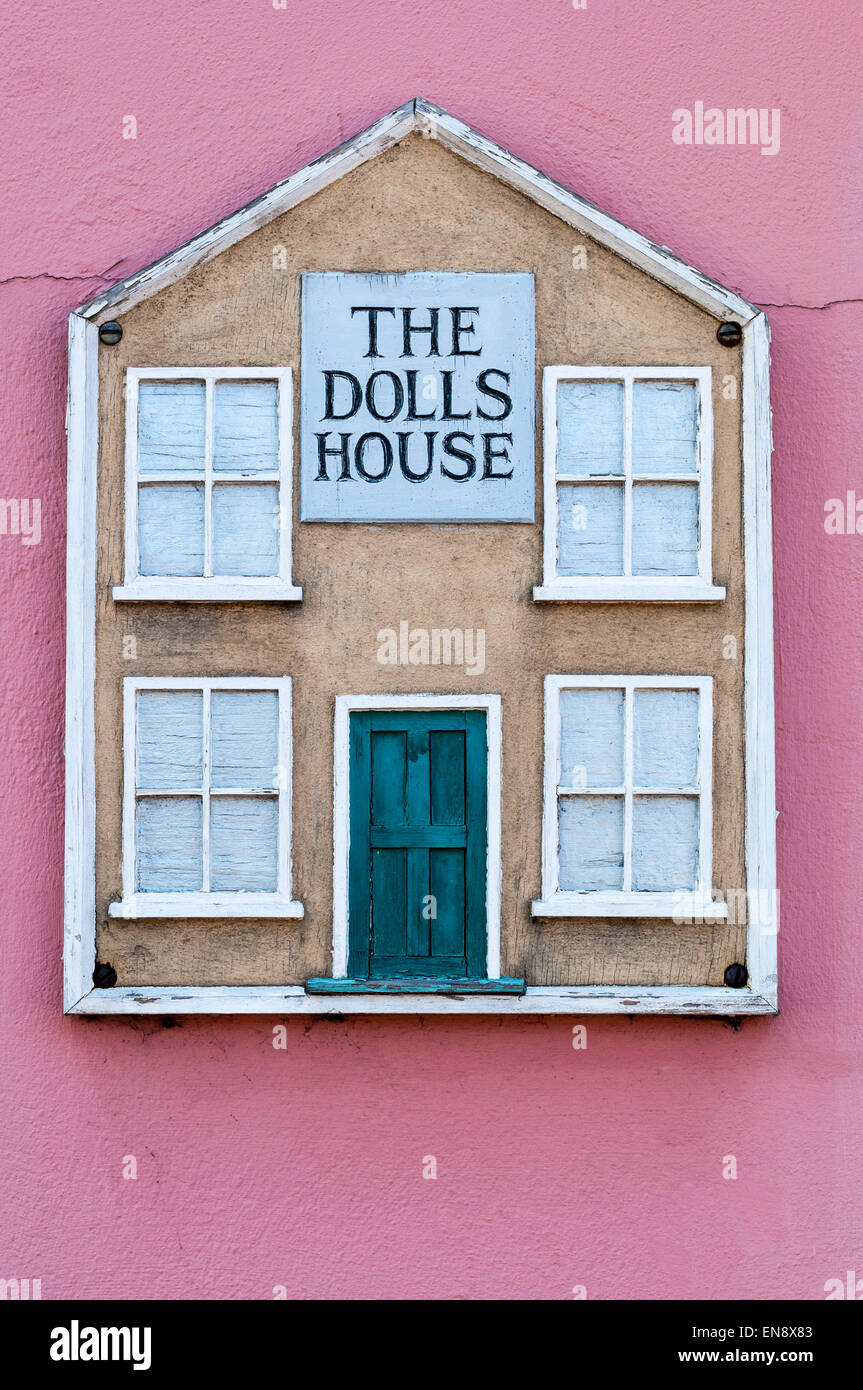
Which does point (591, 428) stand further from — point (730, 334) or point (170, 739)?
point (170, 739)

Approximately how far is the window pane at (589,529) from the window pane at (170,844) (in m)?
1.38

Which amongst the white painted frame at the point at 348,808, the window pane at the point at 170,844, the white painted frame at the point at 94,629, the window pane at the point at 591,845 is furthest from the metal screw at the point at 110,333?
the window pane at the point at 591,845

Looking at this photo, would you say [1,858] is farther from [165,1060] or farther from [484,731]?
[484,731]

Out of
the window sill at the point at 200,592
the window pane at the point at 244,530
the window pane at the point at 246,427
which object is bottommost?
the window sill at the point at 200,592

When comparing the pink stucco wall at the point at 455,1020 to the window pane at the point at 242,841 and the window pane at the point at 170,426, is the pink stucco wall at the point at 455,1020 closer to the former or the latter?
the window pane at the point at 170,426

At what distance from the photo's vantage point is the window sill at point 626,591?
3596mm

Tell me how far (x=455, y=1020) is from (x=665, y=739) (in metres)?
1.11

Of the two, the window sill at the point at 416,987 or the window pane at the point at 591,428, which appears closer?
the window sill at the point at 416,987

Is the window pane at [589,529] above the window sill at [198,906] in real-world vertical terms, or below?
above

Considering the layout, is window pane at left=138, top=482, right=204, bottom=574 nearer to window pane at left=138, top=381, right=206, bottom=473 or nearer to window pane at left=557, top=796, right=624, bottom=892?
window pane at left=138, top=381, right=206, bottom=473

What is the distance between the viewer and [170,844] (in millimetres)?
3615

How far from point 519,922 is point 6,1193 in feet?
6.11

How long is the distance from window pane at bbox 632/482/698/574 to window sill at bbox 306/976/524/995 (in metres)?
1.34

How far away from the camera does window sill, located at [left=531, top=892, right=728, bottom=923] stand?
3580mm
